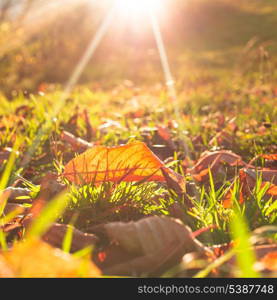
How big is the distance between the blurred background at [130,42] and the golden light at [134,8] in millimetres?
249

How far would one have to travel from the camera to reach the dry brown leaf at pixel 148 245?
120cm

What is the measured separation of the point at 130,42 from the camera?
61.4 feet

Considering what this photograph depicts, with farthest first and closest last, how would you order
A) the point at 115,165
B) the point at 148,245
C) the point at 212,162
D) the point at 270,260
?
the point at 212,162
the point at 115,165
the point at 148,245
the point at 270,260

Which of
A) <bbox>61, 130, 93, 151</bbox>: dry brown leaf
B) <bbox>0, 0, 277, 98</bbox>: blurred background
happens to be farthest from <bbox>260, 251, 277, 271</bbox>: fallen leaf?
<bbox>0, 0, 277, 98</bbox>: blurred background

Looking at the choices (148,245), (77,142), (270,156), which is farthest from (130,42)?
(148,245)

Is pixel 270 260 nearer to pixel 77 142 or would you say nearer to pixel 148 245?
pixel 148 245

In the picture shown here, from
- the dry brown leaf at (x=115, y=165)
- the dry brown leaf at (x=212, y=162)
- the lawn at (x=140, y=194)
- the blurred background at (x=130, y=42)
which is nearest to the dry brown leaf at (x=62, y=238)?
the lawn at (x=140, y=194)

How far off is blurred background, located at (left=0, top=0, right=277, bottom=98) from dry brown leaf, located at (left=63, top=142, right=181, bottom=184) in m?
4.86

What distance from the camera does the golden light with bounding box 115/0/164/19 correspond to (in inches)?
866

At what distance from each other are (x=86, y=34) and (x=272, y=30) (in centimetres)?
765

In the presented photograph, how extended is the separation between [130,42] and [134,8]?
4.38 meters

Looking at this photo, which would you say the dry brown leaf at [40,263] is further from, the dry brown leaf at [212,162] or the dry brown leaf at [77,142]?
the dry brown leaf at [77,142]

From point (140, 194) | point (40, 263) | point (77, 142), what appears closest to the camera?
point (40, 263)
